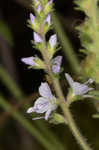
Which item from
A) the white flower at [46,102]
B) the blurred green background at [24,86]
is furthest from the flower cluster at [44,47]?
the blurred green background at [24,86]

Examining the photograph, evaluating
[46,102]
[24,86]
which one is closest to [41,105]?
[46,102]

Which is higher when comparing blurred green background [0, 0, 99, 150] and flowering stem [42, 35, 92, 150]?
blurred green background [0, 0, 99, 150]

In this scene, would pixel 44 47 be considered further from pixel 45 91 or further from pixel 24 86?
pixel 24 86

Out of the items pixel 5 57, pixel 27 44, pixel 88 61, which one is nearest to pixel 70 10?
pixel 27 44

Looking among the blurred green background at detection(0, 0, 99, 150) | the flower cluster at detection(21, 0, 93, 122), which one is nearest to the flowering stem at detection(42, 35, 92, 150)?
the flower cluster at detection(21, 0, 93, 122)

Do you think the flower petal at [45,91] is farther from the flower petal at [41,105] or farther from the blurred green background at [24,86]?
the blurred green background at [24,86]

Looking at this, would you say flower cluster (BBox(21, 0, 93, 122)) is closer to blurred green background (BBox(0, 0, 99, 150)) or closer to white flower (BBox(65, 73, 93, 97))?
white flower (BBox(65, 73, 93, 97))
